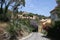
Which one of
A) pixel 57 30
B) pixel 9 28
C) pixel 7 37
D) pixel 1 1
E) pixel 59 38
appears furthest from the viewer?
pixel 1 1

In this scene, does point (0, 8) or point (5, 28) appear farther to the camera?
point (0, 8)

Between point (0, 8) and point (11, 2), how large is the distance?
7.00 feet

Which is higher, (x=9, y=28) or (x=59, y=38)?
(x=9, y=28)

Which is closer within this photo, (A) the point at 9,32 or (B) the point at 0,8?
(A) the point at 9,32

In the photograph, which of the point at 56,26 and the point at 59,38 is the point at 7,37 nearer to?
the point at 59,38

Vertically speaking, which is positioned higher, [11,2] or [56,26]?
[11,2]

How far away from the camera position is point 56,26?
31156mm

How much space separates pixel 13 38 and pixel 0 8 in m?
9.20

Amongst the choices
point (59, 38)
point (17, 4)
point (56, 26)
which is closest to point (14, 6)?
point (17, 4)

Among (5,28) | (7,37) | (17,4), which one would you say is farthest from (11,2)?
(7,37)

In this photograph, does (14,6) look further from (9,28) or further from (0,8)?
(9,28)

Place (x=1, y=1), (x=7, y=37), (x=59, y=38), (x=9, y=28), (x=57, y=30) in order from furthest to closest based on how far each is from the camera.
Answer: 1. (x=1, y=1)
2. (x=57, y=30)
3. (x=59, y=38)
4. (x=9, y=28)
5. (x=7, y=37)

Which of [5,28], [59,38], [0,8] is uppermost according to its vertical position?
[0,8]

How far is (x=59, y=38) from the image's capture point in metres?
27.4
